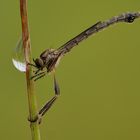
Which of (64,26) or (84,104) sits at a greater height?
(64,26)

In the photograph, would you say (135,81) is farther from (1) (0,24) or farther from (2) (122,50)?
(1) (0,24)

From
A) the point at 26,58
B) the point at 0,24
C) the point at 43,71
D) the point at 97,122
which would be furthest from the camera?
the point at 97,122

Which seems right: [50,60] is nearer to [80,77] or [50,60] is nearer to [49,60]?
[49,60]

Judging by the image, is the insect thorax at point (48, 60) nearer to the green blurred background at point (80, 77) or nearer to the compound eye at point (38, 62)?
the compound eye at point (38, 62)

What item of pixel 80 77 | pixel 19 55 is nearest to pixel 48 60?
pixel 19 55

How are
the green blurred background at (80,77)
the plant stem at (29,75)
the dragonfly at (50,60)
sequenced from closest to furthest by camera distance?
the plant stem at (29,75), the dragonfly at (50,60), the green blurred background at (80,77)

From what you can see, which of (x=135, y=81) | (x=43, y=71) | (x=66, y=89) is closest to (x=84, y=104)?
(x=66, y=89)

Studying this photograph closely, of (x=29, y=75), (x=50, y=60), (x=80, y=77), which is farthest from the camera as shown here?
(x=80, y=77)

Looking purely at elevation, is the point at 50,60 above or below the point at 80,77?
above

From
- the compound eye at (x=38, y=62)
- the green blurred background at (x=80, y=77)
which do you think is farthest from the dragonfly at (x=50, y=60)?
the green blurred background at (x=80, y=77)
